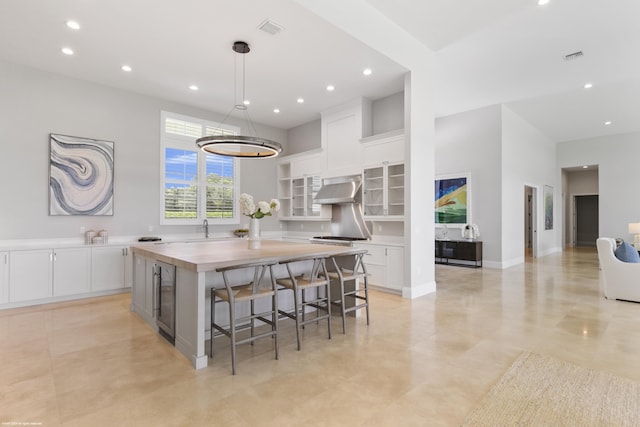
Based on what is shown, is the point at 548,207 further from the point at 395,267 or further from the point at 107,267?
the point at 107,267

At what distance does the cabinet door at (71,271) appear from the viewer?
4.76 metres

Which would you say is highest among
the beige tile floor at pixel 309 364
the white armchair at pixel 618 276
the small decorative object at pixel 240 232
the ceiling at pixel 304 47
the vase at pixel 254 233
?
the ceiling at pixel 304 47

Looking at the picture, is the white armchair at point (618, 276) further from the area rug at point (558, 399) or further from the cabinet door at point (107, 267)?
the cabinet door at point (107, 267)

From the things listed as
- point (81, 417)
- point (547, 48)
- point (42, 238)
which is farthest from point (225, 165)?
point (547, 48)

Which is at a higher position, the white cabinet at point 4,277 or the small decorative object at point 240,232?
the small decorative object at point 240,232

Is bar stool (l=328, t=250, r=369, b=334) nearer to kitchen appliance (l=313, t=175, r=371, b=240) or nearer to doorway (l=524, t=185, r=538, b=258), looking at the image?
kitchen appliance (l=313, t=175, r=371, b=240)

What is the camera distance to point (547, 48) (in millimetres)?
5121

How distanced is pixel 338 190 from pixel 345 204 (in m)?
0.43

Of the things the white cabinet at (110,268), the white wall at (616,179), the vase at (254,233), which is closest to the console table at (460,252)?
the vase at (254,233)

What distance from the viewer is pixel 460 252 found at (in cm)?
776

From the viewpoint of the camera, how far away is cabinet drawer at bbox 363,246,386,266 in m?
5.38

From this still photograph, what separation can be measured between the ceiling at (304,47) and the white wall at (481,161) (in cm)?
114

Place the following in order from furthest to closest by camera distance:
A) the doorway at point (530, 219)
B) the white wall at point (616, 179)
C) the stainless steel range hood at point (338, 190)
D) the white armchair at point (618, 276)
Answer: the white wall at point (616, 179), the doorway at point (530, 219), the stainless steel range hood at point (338, 190), the white armchair at point (618, 276)

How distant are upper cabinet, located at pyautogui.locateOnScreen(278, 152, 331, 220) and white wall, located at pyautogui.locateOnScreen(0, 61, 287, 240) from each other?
228 centimetres
